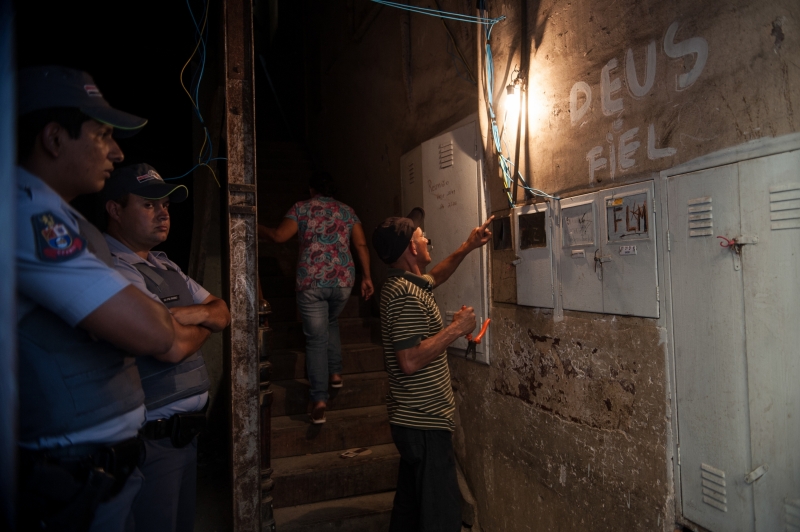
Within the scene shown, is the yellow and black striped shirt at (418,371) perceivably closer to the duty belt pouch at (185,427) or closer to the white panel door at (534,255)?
the white panel door at (534,255)

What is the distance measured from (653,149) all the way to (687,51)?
410mm

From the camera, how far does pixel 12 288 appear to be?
104 centimetres

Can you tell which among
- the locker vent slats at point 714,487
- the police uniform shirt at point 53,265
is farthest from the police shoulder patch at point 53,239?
the locker vent slats at point 714,487

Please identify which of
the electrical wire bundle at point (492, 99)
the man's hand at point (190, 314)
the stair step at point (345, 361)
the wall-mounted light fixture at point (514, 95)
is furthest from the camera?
the stair step at point (345, 361)

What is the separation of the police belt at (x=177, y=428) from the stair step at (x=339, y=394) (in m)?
2.09

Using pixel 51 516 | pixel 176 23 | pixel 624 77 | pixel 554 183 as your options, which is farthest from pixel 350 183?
pixel 51 516

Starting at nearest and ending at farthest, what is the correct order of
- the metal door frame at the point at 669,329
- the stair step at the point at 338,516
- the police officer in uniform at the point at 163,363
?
the police officer in uniform at the point at 163,363, the metal door frame at the point at 669,329, the stair step at the point at 338,516

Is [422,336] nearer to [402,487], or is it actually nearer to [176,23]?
[402,487]

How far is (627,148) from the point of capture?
237 centimetres

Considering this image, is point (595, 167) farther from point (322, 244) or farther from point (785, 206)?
point (322, 244)

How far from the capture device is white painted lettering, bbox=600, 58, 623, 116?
2404 millimetres

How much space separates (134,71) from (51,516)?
6.29 m

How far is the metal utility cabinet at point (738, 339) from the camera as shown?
5.75 ft

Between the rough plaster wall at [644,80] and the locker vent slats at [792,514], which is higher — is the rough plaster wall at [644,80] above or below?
above
